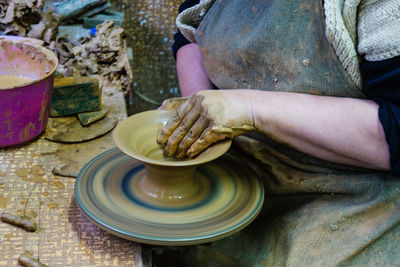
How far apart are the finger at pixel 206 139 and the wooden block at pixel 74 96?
2.54ft

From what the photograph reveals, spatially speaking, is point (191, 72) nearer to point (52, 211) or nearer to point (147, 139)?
point (147, 139)

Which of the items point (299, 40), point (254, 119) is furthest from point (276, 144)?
point (299, 40)

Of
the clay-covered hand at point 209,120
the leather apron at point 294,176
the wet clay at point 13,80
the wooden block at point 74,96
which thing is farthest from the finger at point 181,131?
the wet clay at point 13,80

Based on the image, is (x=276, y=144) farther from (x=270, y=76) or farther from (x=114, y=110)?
(x=114, y=110)

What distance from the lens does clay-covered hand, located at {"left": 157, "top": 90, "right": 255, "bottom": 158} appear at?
1415 mm

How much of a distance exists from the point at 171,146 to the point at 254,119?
12.0 inches

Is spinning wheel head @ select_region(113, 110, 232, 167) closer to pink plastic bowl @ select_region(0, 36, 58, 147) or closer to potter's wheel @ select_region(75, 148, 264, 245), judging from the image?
potter's wheel @ select_region(75, 148, 264, 245)

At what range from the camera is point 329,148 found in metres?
1.43

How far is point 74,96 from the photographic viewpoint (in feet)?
6.72

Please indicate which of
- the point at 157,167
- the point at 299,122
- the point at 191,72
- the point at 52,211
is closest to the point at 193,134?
the point at 157,167

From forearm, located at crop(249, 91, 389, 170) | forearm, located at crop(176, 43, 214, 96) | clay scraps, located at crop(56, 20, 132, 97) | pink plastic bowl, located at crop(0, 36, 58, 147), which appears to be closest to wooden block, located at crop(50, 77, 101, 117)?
pink plastic bowl, located at crop(0, 36, 58, 147)

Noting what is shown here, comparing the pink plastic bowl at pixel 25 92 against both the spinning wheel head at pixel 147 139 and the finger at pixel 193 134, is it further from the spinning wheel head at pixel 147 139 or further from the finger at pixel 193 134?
the finger at pixel 193 134

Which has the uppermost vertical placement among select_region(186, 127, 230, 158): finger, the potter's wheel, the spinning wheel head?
select_region(186, 127, 230, 158): finger

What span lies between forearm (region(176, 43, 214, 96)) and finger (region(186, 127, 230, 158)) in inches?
21.9
